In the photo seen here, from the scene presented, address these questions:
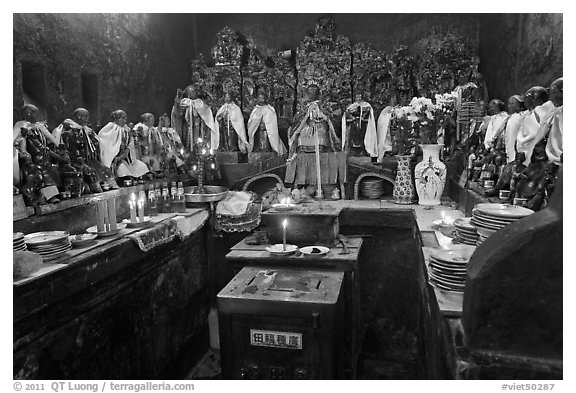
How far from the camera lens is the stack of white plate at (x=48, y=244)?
3.29 m

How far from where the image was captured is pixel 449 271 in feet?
7.94

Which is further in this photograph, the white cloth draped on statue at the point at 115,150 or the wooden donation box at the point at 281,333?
the white cloth draped on statue at the point at 115,150

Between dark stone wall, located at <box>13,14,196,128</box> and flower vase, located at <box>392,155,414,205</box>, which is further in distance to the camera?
flower vase, located at <box>392,155,414,205</box>

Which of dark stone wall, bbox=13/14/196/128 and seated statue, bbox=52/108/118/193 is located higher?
dark stone wall, bbox=13/14/196/128

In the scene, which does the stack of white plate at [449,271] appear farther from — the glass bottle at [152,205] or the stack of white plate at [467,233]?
the glass bottle at [152,205]

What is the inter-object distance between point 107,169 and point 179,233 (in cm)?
139

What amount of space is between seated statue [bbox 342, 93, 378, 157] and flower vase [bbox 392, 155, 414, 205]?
242 centimetres

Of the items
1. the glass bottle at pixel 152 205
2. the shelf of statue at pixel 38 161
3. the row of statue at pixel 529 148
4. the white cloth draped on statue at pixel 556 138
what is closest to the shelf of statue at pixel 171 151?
the glass bottle at pixel 152 205

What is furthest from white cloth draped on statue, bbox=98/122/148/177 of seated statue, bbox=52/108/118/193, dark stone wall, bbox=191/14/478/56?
Result: dark stone wall, bbox=191/14/478/56

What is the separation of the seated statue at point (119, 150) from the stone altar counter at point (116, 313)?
1.11 metres

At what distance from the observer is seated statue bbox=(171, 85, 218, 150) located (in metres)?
8.63

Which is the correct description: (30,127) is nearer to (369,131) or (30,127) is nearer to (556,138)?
(556,138)

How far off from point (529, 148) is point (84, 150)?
477 centimetres

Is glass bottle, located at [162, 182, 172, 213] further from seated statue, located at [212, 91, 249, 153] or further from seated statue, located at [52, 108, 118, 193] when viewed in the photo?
seated statue, located at [212, 91, 249, 153]
